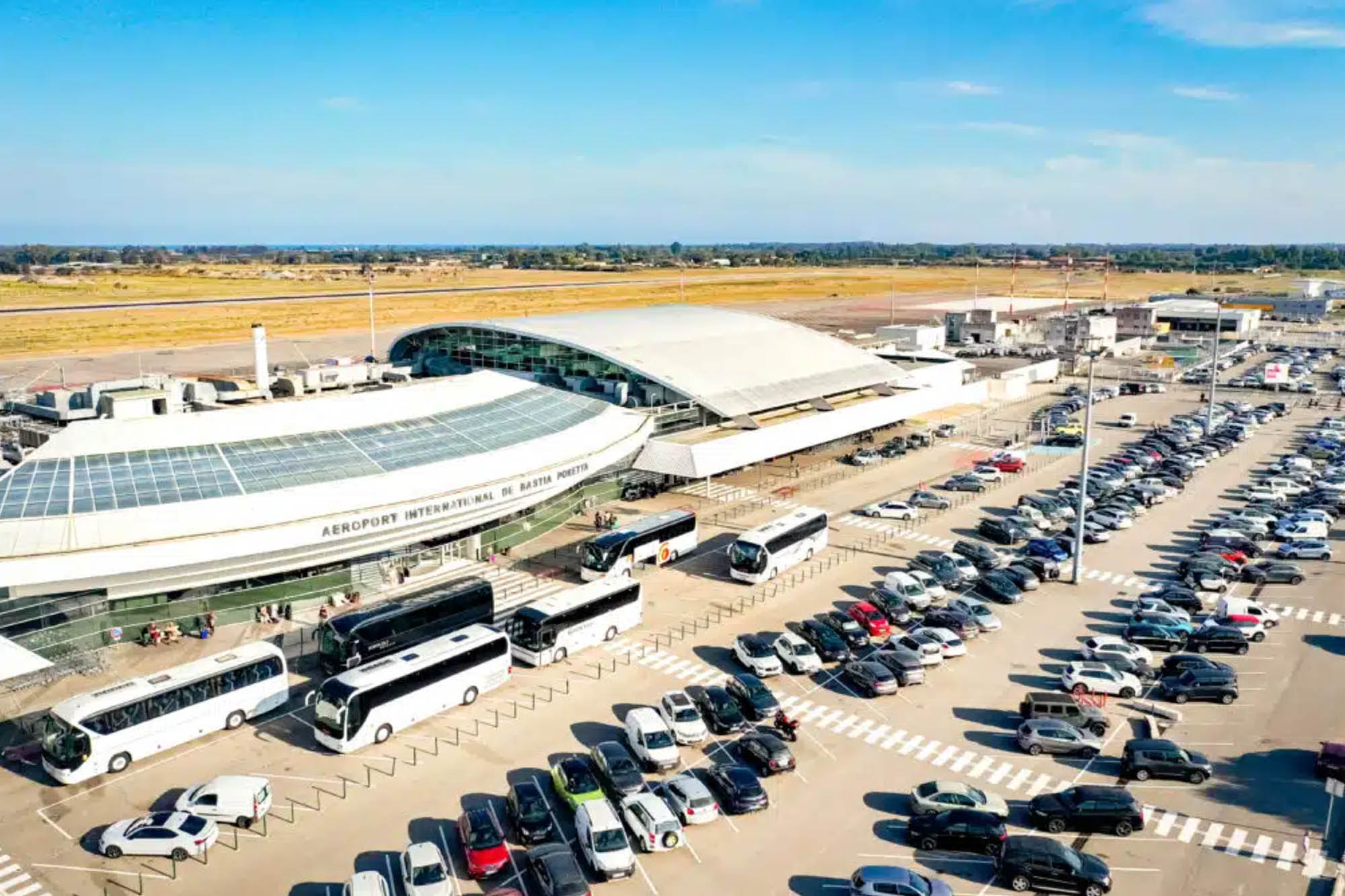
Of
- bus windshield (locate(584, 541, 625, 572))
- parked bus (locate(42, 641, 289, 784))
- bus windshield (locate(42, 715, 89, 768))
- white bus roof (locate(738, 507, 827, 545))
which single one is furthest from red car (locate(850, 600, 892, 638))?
bus windshield (locate(42, 715, 89, 768))

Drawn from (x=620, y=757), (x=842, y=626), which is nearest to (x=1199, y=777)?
(x=842, y=626)

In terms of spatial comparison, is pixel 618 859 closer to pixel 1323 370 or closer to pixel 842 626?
pixel 842 626

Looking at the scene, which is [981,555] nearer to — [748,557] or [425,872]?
[748,557]

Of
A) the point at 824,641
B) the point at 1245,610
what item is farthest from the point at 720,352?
the point at 1245,610

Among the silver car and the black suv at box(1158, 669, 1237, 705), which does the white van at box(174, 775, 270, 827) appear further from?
the black suv at box(1158, 669, 1237, 705)

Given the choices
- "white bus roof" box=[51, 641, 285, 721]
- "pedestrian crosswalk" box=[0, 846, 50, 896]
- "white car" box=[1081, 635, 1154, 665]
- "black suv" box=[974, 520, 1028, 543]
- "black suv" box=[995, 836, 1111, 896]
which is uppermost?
"white bus roof" box=[51, 641, 285, 721]

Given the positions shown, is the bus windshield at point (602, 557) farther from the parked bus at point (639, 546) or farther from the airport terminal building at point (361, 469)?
the airport terminal building at point (361, 469)

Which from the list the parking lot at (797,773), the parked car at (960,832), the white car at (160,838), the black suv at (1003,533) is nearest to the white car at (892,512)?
the black suv at (1003,533)
